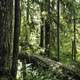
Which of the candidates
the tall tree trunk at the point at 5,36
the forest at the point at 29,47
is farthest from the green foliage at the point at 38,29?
the tall tree trunk at the point at 5,36

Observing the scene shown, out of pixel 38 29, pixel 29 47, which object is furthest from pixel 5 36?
pixel 38 29

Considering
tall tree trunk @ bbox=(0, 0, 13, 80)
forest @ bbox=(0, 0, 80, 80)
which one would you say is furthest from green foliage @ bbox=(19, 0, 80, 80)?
tall tree trunk @ bbox=(0, 0, 13, 80)

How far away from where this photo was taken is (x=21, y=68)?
8891mm

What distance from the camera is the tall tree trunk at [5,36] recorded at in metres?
5.55

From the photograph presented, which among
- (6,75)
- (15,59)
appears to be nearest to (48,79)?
(15,59)

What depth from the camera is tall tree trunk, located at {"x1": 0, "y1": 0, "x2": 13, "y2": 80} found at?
555 cm

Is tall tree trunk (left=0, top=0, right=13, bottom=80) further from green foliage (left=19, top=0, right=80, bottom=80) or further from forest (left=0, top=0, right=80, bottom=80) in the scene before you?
green foliage (left=19, top=0, right=80, bottom=80)

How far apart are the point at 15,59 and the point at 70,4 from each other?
24.5 ft

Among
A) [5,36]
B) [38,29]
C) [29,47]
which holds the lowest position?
[29,47]

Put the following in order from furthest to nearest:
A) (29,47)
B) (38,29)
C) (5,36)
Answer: (38,29), (29,47), (5,36)

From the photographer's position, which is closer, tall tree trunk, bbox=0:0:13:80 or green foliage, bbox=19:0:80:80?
tall tree trunk, bbox=0:0:13:80

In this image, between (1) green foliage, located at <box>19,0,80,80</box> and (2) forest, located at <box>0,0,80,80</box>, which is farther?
(1) green foliage, located at <box>19,0,80,80</box>

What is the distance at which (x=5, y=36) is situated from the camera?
5.62 meters

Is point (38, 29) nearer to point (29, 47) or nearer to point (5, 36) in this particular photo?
point (29, 47)
